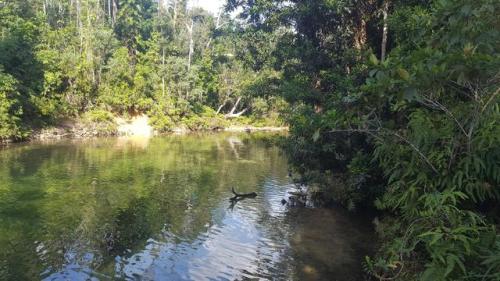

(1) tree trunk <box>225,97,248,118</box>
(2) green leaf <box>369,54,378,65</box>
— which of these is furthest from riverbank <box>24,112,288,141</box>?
(2) green leaf <box>369,54,378,65</box>

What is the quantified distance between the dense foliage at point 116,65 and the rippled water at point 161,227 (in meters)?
10.6

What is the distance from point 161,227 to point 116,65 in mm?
35839

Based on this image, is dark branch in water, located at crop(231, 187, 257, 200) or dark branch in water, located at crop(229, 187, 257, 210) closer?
dark branch in water, located at crop(229, 187, 257, 210)

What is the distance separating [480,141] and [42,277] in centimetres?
927

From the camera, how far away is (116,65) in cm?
4572

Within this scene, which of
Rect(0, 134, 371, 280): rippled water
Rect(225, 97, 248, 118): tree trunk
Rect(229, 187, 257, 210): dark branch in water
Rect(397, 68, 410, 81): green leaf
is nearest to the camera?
Rect(397, 68, 410, 81): green leaf

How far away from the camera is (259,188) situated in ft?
64.9

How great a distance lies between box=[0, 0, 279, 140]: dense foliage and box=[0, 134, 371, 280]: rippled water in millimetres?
10552

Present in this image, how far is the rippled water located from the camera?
33.8ft

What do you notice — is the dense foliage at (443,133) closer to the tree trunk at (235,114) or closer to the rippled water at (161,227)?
the rippled water at (161,227)

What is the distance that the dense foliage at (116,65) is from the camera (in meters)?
35.6

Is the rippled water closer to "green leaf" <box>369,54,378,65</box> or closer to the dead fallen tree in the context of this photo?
the dead fallen tree

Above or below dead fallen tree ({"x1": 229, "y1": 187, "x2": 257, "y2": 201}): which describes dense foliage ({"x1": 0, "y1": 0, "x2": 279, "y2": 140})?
above

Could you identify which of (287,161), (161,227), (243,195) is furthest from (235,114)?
(161,227)
